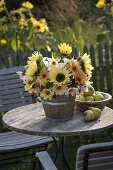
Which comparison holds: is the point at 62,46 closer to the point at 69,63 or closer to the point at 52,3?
the point at 69,63

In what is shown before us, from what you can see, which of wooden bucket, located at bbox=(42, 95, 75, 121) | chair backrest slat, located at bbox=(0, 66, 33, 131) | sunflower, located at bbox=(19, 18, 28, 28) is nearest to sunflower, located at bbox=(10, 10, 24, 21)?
sunflower, located at bbox=(19, 18, 28, 28)

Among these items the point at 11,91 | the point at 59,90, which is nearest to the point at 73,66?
the point at 59,90

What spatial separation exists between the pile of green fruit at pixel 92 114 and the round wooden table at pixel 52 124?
3 centimetres

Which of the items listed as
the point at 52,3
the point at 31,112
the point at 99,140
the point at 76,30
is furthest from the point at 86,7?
the point at 31,112

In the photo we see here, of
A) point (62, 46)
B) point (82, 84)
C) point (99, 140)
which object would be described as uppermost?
point (62, 46)

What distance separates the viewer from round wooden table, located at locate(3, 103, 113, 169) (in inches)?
119

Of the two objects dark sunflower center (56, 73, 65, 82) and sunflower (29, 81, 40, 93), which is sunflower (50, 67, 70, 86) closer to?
dark sunflower center (56, 73, 65, 82)

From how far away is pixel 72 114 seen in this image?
3.26 metres

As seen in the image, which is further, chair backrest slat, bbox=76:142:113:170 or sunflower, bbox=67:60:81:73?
sunflower, bbox=67:60:81:73

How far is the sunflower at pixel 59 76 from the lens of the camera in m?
3.02

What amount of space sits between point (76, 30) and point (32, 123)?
4395 millimetres

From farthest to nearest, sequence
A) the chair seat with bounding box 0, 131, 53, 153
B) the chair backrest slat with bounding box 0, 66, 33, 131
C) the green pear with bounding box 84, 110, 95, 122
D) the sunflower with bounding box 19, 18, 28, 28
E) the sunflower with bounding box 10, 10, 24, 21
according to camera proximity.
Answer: the sunflower with bounding box 10, 10, 24, 21 < the sunflower with bounding box 19, 18, 28, 28 < the chair backrest slat with bounding box 0, 66, 33, 131 < the chair seat with bounding box 0, 131, 53, 153 < the green pear with bounding box 84, 110, 95, 122

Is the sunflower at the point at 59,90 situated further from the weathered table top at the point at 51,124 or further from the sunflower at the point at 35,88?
the weathered table top at the point at 51,124

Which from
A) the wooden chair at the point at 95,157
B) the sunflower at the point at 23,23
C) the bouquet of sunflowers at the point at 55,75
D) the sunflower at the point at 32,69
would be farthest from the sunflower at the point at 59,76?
the sunflower at the point at 23,23
